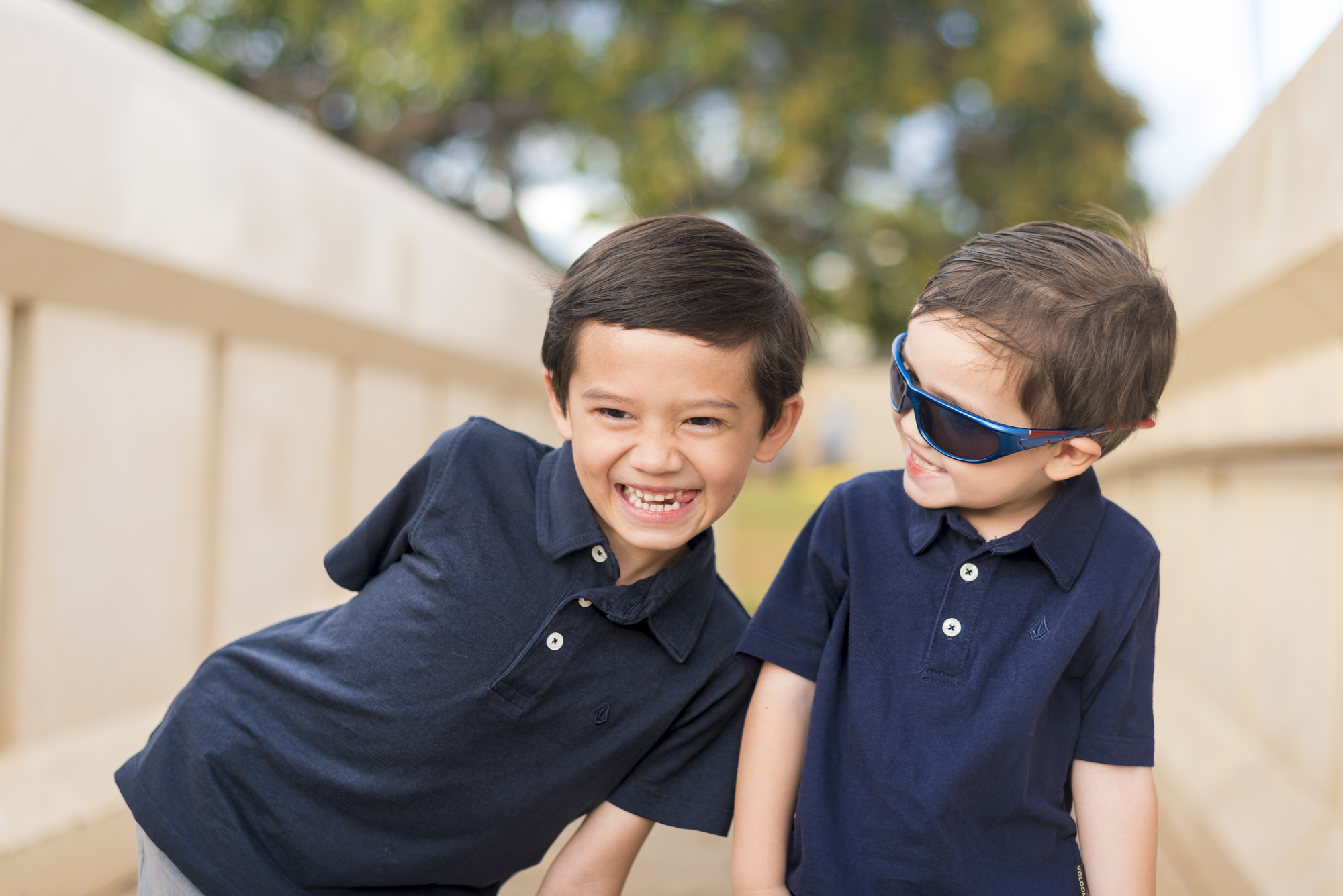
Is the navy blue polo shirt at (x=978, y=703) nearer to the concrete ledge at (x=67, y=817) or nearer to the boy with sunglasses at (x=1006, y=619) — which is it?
the boy with sunglasses at (x=1006, y=619)

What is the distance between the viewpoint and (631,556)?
1.78 m

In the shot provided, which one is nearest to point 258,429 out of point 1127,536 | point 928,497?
point 928,497

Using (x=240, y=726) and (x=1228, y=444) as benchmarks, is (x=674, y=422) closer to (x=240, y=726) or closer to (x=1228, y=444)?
(x=240, y=726)

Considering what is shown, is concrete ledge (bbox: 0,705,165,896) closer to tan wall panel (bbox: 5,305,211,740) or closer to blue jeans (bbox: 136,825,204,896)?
tan wall panel (bbox: 5,305,211,740)

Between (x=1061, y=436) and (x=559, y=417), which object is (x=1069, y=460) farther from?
(x=559, y=417)

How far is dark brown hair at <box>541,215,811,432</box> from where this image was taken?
163 centimetres

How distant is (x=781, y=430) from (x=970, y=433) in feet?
1.23

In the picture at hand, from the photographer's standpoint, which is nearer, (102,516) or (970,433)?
(970,433)

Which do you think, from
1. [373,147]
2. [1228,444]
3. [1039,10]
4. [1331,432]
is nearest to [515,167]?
[373,147]

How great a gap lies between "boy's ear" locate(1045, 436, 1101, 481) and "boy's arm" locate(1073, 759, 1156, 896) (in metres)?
0.40

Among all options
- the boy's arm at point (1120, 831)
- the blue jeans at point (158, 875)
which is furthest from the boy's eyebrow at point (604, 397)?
the blue jeans at point (158, 875)

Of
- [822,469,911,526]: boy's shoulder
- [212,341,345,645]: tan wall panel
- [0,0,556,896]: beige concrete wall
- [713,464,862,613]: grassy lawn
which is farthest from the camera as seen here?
[713,464,862,613]: grassy lawn

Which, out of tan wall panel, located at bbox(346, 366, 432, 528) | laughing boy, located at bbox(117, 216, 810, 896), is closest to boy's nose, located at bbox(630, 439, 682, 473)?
laughing boy, located at bbox(117, 216, 810, 896)

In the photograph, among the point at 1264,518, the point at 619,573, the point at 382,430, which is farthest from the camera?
the point at 382,430
